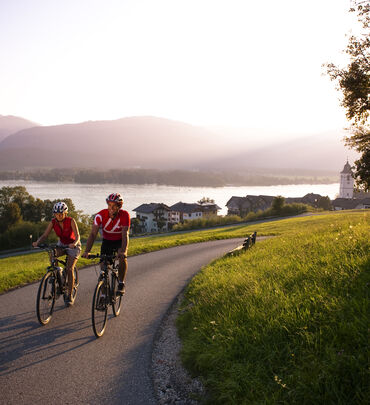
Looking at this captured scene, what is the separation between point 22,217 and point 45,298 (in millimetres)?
57863

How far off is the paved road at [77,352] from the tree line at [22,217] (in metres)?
37.3

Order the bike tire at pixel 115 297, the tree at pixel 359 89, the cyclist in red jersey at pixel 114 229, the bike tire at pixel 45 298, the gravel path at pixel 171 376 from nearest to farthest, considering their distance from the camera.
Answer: the gravel path at pixel 171 376 < the bike tire at pixel 45 298 < the cyclist in red jersey at pixel 114 229 < the bike tire at pixel 115 297 < the tree at pixel 359 89

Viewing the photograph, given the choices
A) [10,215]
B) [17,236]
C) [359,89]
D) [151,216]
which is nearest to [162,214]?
[151,216]

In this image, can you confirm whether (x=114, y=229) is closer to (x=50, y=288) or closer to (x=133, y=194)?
(x=50, y=288)

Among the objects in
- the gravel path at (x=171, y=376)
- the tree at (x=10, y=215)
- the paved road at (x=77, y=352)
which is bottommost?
the tree at (x=10, y=215)

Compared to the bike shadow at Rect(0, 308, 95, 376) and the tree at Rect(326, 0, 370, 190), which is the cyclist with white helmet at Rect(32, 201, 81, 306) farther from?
the tree at Rect(326, 0, 370, 190)

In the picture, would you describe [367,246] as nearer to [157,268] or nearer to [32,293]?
[157,268]

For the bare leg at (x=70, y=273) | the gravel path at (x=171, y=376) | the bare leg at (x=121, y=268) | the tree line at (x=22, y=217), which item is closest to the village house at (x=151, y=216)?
the tree line at (x=22, y=217)

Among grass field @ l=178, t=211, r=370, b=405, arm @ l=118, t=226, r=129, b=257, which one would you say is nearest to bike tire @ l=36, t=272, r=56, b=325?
arm @ l=118, t=226, r=129, b=257

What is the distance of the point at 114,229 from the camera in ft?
19.4

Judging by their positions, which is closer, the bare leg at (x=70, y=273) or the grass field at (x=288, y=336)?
the grass field at (x=288, y=336)

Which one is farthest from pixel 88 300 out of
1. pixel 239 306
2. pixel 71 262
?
pixel 239 306

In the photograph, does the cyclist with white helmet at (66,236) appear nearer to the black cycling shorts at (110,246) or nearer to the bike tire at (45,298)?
the bike tire at (45,298)

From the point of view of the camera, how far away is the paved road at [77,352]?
3.75 meters
